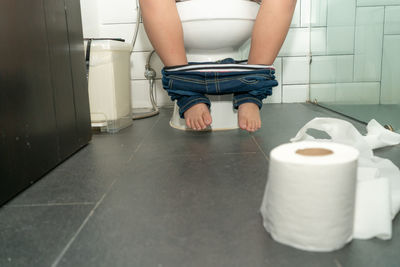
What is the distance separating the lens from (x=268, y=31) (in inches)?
44.4

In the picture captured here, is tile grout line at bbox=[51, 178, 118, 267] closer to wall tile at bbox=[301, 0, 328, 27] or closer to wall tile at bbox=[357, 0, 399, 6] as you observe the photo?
wall tile at bbox=[357, 0, 399, 6]

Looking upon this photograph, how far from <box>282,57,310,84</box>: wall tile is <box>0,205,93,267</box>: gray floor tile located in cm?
148

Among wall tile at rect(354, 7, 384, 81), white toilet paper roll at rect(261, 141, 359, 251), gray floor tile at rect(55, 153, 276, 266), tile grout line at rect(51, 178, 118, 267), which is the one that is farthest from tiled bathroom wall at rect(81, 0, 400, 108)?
tile grout line at rect(51, 178, 118, 267)

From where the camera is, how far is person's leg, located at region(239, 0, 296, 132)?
3.68 feet

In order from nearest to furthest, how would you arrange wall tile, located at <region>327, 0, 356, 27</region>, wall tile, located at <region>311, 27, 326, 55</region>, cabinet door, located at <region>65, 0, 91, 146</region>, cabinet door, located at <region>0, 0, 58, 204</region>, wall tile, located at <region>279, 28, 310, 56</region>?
cabinet door, located at <region>0, 0, 58, 204</region> → cabinet door, located at <region>65, 0, 91, 146</region> → wall tile, located at <region>327, 0, 356, 27</region> → wall tile, located at <region>311, 27, 326, 55</region> → wall tile, located at <region>279, 28, 310, 56</region>

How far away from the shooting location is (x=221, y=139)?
1100mm

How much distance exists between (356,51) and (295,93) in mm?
587

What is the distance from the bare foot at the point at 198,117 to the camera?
109 cm

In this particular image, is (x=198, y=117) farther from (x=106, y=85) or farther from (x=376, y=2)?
(x=376, y=2)

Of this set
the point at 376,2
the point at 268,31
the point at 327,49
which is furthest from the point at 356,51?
the point at 268,31

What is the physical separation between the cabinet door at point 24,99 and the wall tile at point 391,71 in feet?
3.18

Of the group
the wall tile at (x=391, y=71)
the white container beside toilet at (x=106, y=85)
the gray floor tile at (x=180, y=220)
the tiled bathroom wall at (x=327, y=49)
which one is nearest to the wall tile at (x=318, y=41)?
the tiled bathroom wall at (x=327, y=49)

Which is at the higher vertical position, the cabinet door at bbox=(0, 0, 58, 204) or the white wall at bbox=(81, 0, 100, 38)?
the white wall at bbox=(81, 0, 100, 38)

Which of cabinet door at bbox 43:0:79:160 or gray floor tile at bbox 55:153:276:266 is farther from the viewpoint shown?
cabinet door at bbox 43:0:79:160
